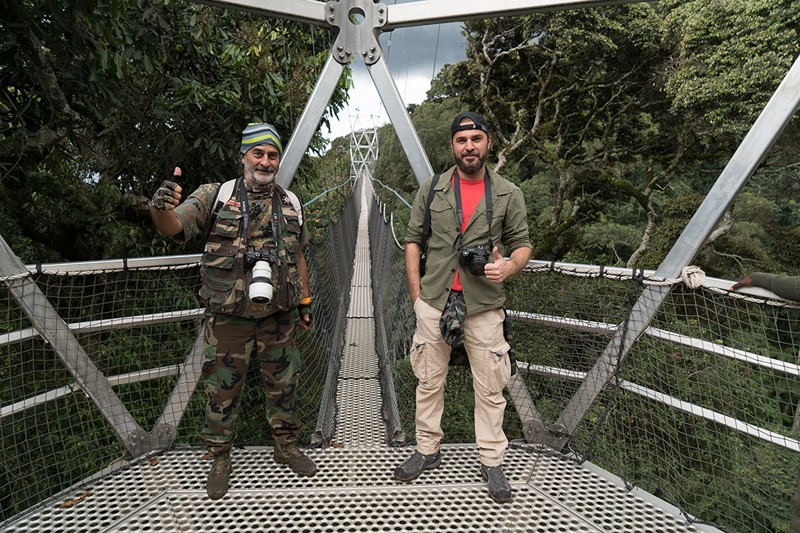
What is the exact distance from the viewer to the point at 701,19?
653 cm

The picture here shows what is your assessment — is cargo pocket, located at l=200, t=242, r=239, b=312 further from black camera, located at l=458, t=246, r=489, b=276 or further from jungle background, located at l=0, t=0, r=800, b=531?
jungle background, located at l=0, t=0, r=800, b=531

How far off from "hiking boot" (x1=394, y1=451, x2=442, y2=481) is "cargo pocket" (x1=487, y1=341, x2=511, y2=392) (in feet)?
0.94

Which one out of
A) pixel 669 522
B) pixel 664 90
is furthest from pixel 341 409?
pixel 664 90

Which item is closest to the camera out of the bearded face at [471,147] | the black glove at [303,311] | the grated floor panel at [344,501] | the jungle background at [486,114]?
the grated floor panel at [344,501]

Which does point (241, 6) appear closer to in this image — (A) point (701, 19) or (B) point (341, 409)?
(B) point (341, 409)

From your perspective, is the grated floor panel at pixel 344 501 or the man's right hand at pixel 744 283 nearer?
the man's right hand at pixel 744 283

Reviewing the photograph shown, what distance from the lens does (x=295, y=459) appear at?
1.44 metres

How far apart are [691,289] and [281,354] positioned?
1.09 metres

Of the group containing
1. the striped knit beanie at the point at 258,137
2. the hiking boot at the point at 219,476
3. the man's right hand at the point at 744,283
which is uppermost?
the striped knit beanie at the point at 258,137

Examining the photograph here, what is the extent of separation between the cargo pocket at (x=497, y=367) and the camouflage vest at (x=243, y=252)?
554 mm

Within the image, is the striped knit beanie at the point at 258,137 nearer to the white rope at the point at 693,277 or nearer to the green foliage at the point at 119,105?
the green foliage at the point at 119,105

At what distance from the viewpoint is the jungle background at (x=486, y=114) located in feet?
6.53

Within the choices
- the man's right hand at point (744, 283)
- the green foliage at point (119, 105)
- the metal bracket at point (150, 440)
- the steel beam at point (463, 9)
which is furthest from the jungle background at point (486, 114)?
Result: the metal bracket at point (150, 440)

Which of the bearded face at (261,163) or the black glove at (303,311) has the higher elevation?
the bearded face at (261,163)
